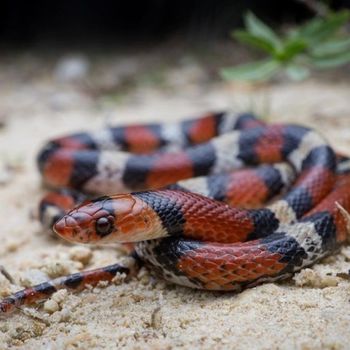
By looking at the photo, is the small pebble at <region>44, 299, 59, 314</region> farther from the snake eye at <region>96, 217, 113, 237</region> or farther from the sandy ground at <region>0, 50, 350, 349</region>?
the snake eye at <region>96, 217, 113, 237</region>

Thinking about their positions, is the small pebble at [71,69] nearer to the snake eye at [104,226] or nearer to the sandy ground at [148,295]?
the sandy ground at [148,295]

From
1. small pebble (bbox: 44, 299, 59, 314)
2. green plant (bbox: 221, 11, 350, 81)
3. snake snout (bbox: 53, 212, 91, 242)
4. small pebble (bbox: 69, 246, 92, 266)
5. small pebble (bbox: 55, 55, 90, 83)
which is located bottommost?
small pebble (bbox: 55, 55, 90, 83)

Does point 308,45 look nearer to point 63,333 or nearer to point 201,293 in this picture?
point 201,293

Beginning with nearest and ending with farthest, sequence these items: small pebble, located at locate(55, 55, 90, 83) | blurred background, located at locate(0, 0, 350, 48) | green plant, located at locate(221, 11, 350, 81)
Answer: green plant, located at locate(221, 11, 350, 81), small pebble, located at locate(55, 55, 90, 83), blurred background, located at locate(0, 0, 350, 48)

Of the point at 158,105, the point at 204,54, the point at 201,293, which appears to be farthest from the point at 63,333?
the point at 204,54

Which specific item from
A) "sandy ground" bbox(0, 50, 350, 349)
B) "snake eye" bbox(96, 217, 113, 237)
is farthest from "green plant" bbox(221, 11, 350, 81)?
"snake eye" bbox(96, 217, 113, 237)

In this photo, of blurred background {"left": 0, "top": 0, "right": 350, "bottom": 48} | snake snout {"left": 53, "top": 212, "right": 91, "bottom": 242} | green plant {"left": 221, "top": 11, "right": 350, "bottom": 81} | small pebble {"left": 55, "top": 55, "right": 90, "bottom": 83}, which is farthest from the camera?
blurred background {"left": 0, "top": 0, "right": 350, "bottom": 48}
